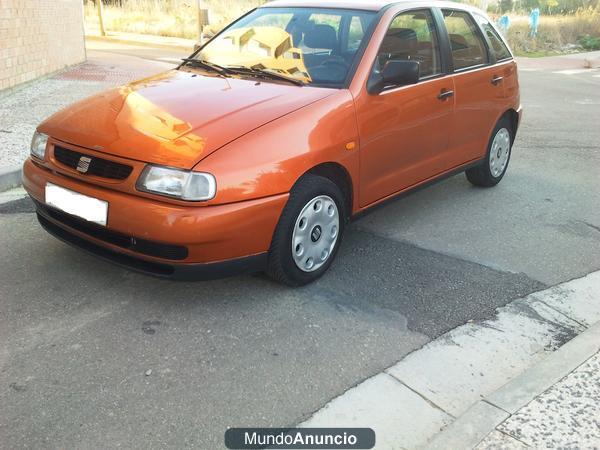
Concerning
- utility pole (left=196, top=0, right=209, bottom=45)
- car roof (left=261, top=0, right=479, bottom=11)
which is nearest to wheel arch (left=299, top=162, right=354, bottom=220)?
car roof (left=261, top=0, right=479, bottom=11)

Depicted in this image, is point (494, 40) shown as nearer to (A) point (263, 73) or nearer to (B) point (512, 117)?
(B) point (512, 117)

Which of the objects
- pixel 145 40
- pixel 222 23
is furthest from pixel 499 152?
pixel 222 23

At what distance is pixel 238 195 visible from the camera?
3137 millimetres

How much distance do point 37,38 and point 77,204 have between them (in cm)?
846

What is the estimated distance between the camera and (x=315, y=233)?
12.1 feet

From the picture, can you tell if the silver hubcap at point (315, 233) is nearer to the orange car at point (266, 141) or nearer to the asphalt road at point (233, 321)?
the orange car at point (266, 141)

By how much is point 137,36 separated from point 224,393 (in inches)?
847

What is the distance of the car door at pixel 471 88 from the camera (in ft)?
16.0

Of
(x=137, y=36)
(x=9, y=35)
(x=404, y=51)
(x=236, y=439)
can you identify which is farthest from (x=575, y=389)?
(x=137, y=36)

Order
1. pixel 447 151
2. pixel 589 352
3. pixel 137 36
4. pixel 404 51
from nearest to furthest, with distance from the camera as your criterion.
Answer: pixel 589 352 < pixel 404 51 < pixel 447 151 < pixel 137 36

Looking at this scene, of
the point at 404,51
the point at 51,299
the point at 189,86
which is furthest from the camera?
the point at 404,51

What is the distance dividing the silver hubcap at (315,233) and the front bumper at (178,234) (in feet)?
0.82

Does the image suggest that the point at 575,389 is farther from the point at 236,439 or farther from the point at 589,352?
the point at 236,439

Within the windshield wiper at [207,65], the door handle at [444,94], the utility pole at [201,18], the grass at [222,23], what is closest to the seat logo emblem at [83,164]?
the windshield wiper at [207,65]
